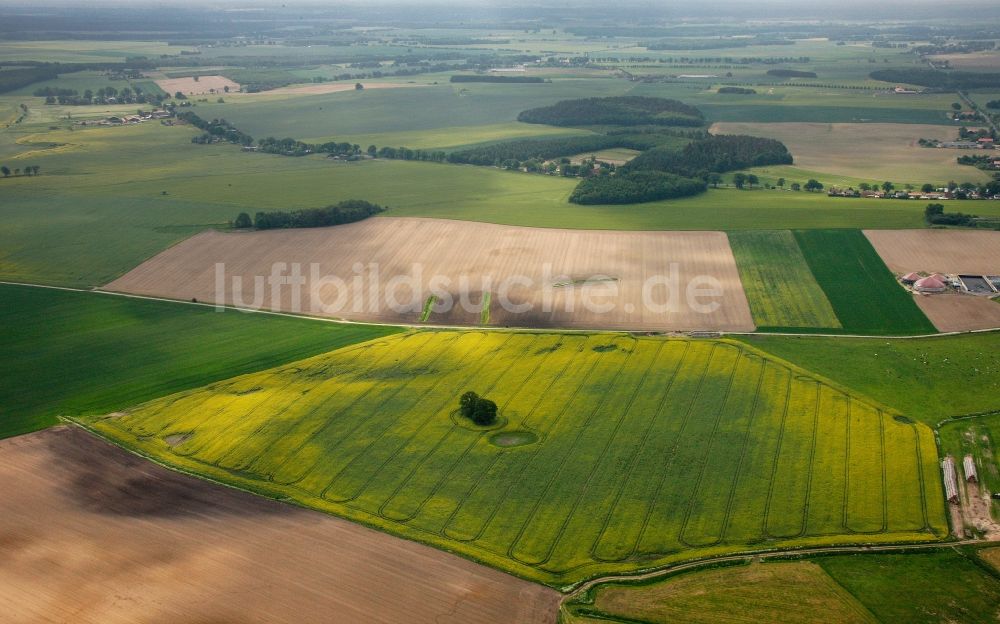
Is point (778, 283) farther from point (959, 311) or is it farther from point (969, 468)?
point (969, 468)

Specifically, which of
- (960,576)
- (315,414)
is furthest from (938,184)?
(315,414)

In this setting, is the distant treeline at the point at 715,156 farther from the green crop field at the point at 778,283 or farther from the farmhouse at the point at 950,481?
the farmhouse at the point at 950,481

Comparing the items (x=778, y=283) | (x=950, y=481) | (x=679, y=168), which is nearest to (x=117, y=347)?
(x=778, y=283)

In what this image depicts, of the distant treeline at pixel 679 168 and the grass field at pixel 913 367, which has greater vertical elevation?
the distant treeline at pixel 679 168

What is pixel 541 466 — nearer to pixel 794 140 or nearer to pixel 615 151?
pixel 615 151

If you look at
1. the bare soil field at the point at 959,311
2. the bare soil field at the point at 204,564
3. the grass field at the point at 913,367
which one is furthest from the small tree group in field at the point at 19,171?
the bare soil field at the point at 959,311

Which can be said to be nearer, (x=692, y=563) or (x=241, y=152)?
(x=692, y=563)
